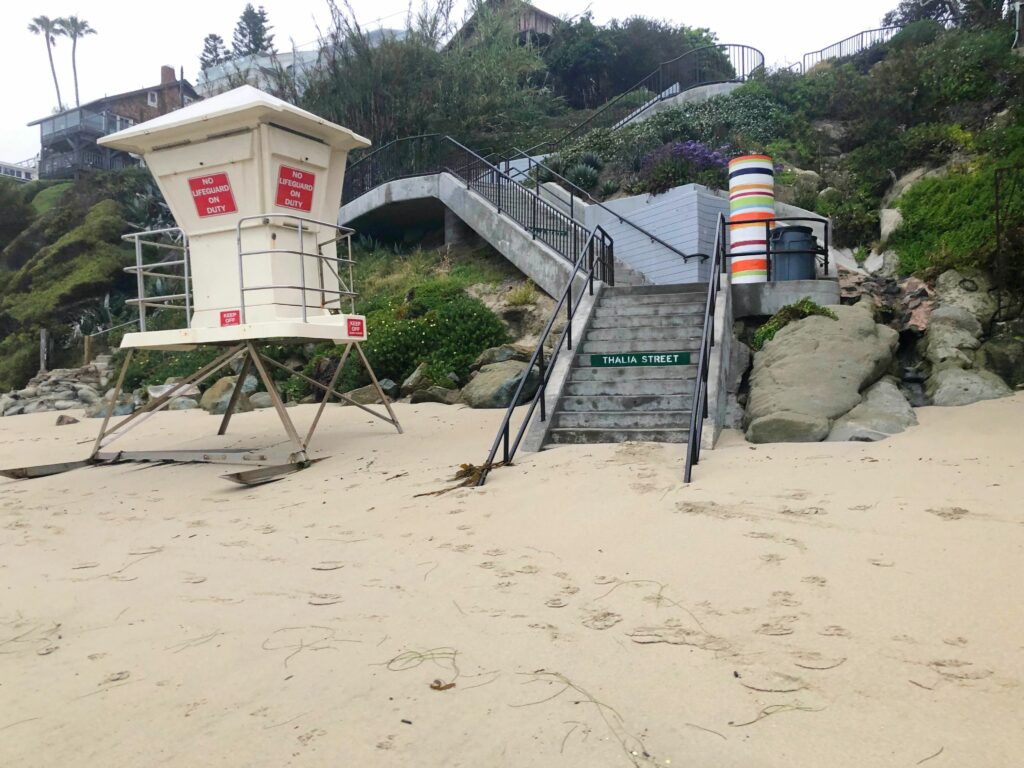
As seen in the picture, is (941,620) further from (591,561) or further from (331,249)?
(331,249)

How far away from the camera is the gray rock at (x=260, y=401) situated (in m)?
13.2

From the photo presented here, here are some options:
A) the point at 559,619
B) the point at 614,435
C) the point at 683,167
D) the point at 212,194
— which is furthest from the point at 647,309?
the point at 683,167

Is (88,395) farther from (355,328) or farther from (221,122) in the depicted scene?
(355,328)

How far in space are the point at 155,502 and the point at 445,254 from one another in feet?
37.9

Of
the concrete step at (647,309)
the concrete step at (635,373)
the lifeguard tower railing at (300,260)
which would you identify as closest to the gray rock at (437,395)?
the lifeguard tower railing at (300,260)

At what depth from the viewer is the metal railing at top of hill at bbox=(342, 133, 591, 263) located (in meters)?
15.0

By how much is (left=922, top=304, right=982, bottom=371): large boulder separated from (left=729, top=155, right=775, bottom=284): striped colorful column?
7.20ft

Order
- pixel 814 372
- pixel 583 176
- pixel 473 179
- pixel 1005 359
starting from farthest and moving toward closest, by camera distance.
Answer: pixel 583 176 → pixel 473 179 → pixel 1005 359 → pixel 814 372

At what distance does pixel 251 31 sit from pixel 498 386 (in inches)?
2128

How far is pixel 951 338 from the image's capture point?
29.0ft

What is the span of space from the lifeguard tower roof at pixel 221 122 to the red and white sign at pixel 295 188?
468 millimetres

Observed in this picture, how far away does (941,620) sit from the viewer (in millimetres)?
3342

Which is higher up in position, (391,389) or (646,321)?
(646,321)

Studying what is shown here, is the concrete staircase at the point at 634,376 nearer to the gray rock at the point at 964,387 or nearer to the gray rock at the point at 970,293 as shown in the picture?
the gray rock at the point at 964,387
